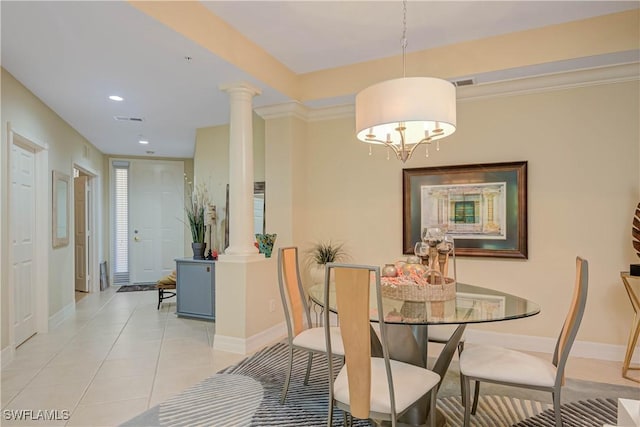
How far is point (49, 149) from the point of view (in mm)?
4402

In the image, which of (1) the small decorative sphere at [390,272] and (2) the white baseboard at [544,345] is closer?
(1) the small decorative sphere at [390,272]

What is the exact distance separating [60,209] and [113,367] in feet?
8.88

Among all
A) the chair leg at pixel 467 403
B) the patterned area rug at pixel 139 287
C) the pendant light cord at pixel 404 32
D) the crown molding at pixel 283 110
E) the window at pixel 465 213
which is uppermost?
the pendant light cord at pixel 404 32

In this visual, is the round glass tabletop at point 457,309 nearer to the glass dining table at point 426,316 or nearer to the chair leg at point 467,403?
the glass dining table at point 426,316

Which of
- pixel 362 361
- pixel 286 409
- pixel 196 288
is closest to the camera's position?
pixel 362 361

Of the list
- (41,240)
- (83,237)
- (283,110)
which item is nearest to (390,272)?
(283,110)

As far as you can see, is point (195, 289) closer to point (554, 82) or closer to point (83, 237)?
point (83, 237)

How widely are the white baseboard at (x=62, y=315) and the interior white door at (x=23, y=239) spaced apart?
0.96ft

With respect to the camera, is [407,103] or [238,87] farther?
[238,87]

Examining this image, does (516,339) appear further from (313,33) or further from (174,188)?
(174,188)

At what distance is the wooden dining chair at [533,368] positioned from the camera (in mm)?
1897

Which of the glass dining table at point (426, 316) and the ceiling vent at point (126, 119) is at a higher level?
the ceiling vent at point (126, 119)

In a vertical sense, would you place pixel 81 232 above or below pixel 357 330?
above

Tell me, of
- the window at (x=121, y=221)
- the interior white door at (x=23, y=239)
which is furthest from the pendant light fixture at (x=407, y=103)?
the window at (x=121, y=221)
